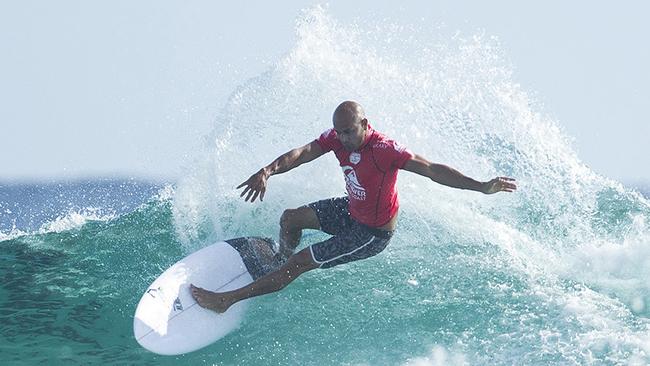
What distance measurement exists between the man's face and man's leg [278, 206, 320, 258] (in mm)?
1129

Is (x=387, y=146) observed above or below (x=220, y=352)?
above

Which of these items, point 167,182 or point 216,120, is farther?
point 167,182

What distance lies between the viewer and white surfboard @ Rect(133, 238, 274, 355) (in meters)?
8.09

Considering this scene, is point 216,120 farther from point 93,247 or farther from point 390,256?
point 390,256

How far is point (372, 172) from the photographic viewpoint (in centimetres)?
788

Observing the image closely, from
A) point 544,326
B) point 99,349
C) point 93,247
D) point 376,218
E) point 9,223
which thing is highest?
point 9,223

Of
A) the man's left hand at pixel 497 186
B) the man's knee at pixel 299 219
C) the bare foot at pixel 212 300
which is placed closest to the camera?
the man's left hand at pixel 497 186

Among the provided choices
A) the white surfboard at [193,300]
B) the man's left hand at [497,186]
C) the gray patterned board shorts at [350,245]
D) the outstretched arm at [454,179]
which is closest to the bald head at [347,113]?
the outstretched arm at [454,179]

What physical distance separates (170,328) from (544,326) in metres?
3.72

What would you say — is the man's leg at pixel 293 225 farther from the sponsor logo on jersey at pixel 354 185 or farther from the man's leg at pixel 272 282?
the sponsor logo on jersey at pixel 354 185

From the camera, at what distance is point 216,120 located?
1123 centimetres

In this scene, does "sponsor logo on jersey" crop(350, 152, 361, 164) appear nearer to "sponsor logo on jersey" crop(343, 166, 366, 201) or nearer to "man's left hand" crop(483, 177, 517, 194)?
"sponsor logo on jersey" crop(343, 166, 366, 201)

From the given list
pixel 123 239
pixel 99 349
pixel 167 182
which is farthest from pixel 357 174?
pixel 167 182

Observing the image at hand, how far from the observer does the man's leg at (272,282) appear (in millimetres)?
8117
